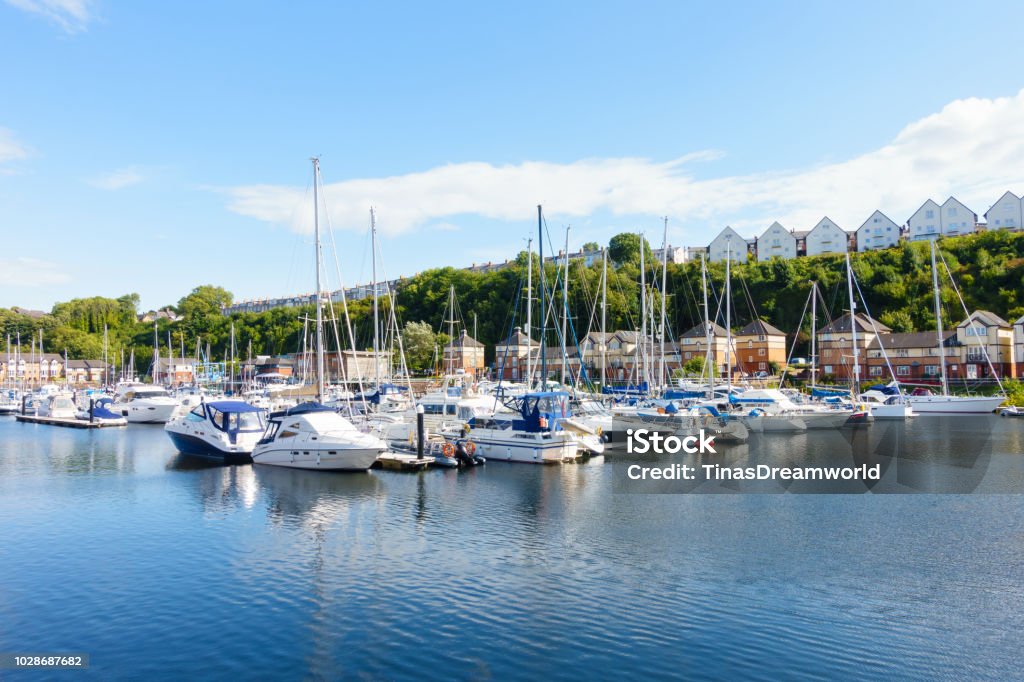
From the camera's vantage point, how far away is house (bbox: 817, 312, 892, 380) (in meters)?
89.2

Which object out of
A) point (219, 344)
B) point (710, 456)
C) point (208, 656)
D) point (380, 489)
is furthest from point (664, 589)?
point (219, 344)

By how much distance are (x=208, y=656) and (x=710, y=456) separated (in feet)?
110

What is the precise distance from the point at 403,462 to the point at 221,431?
37.7 feet

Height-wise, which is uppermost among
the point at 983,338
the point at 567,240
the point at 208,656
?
the point at 567,240

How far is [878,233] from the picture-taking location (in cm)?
12438

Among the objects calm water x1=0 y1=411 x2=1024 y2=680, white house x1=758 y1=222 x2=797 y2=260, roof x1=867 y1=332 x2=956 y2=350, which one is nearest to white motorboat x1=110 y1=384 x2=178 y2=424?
calm water x1=0 y1=411 x2=1024 y2=680

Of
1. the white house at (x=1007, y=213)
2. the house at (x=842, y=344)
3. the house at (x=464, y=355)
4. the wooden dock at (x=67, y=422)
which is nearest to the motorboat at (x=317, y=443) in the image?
the wooden dock at (x=67, y=422)

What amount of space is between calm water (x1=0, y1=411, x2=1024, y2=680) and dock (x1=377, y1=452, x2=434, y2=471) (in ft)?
15.8

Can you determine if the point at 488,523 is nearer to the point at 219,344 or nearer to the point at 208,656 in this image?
the point at 208,656

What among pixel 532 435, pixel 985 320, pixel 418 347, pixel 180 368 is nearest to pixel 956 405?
pixel 985 320

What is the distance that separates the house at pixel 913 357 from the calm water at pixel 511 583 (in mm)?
63797

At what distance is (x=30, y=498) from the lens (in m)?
31.0

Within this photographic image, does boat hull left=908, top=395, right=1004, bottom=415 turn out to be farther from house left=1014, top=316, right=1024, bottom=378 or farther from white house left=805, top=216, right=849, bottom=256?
white house left=805, top=216, right=849, bottom=256

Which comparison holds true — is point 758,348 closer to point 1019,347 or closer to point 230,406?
point 1019,347
